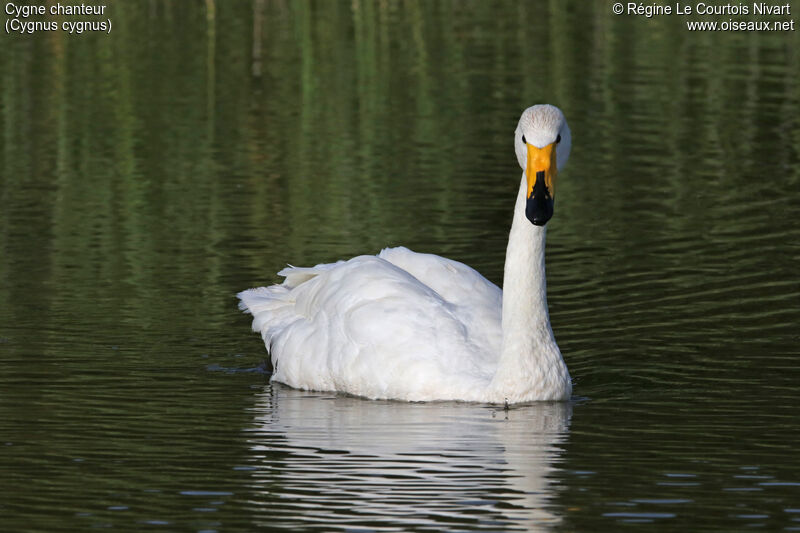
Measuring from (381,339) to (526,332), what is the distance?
37.2 inches

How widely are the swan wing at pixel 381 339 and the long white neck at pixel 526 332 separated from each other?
0.69 ft

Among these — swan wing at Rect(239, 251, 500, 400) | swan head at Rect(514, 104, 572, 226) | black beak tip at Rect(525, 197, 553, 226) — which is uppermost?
swan head at Rect(514, 104, 572, 226)

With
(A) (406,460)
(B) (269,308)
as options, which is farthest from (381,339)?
(A) (406,460)

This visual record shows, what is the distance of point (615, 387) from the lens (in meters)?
11.1

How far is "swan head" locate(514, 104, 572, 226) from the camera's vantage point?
995 centimetres

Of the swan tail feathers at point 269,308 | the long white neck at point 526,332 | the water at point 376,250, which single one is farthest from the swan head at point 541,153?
the swan tail feathers at point 269,308

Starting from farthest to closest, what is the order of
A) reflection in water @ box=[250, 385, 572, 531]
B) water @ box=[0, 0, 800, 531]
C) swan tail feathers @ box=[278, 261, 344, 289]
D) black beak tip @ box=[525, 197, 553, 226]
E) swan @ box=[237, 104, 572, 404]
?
swan tail feathers @ box=[278, 261, 344, 289] → swan @ box=[237, 104, 572, 404] → black beak tip @ box=[525, 197, 553, 226] → water @ box=[0, 0, 800, 531] → reflection in water @ box=[250, 385, 572, 531]

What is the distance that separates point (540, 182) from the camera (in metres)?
10.0

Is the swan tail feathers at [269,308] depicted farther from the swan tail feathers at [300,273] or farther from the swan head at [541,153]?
the swan head at [541,153]

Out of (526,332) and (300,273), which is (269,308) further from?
(526,332)

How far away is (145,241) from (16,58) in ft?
46.4

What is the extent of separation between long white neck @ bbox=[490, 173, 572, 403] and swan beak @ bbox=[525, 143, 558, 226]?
358 mm

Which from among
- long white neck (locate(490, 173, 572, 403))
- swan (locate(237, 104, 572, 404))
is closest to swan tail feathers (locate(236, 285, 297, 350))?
swan (locate(237, 104, 572, 404))

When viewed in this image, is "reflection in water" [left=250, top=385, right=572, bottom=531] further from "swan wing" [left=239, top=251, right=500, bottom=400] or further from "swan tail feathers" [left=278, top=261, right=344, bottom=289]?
"swan tail feathers" [left=278, top=261, right=344, bottom=289]
